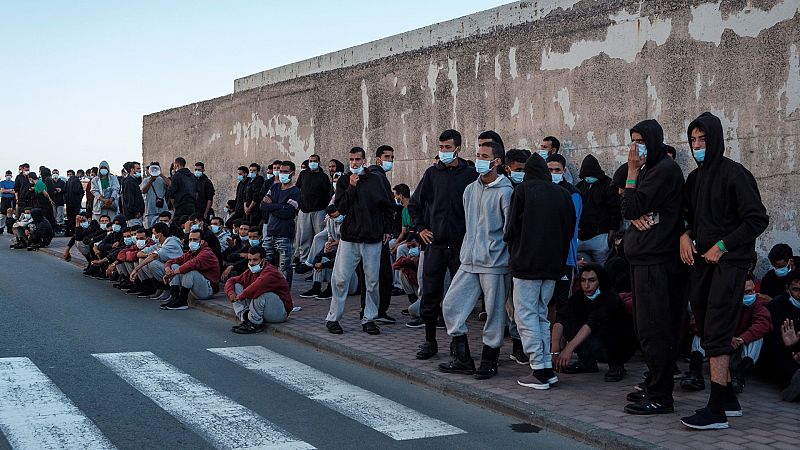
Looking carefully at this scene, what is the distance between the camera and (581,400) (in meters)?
6.77

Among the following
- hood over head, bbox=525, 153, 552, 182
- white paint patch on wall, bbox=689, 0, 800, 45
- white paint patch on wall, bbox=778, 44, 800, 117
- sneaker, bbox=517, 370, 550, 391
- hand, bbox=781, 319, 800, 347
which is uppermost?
white paint patch on wall, bbox=689, 0, 800, 45

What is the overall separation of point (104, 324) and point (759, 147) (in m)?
7.89

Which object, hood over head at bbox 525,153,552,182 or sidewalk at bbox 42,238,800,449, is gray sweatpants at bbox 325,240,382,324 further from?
hood over head at bbox 525,153,552,182

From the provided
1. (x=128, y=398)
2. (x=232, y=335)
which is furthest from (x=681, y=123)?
(x=128, y=398)

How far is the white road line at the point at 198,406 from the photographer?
5793 millimetres

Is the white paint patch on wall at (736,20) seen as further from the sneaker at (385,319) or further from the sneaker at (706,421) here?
the sneaker at (706,421)

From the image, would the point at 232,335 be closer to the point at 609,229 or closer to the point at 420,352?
the point at 420,352

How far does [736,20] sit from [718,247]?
449 centimetres

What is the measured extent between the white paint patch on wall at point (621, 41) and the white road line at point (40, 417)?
751 centimetres

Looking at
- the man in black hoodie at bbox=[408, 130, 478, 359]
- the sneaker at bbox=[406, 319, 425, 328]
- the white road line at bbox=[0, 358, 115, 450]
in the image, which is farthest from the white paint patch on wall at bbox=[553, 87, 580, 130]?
the white road line at bbox=[0, 358, 115, 450]

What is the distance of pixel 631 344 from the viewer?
25.0 ft

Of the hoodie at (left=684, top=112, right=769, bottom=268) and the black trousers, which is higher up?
the hoodie at (left=684, top=112, right=769, bottom=268)

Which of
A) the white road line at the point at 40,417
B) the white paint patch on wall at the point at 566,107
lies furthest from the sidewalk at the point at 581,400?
the white paint patch on wall at the point at 566,107

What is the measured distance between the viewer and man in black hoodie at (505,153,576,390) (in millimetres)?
7176
